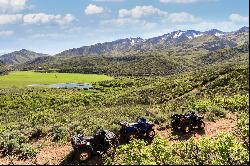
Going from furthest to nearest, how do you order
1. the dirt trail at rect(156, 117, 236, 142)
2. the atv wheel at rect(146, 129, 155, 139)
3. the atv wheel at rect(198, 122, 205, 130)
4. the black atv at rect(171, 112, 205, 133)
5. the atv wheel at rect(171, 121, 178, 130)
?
the atv wheel at rect(171, 121, 178, 130) → the atv wheel at rect(198, 122, 205, 130) → the black atv at rect(171, 112, 205, 133) → the dirt trail at rect(156, 117, 236, 142) → the atv wheel at rect(146, 129, 155, 139)

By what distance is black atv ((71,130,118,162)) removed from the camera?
1809 centimetres

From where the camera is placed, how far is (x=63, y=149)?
65.6 feet

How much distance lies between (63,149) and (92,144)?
243 centimetres

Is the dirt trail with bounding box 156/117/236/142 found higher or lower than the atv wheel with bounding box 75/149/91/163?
higher

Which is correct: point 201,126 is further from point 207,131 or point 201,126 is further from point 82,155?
point 82,155

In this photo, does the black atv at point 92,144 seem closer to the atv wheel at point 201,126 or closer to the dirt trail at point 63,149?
the dirt trail at point 63,149

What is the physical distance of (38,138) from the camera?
2300 cm

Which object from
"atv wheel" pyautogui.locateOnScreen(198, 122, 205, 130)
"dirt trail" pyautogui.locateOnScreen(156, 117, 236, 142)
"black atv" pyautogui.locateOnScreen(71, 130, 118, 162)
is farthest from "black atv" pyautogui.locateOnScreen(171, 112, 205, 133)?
"black atv" pyautogui.locateOnScreen(71, 130, 118, 162)

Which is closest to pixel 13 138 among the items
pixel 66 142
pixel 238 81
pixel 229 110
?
pixel 66 142

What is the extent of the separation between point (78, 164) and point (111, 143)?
1.94 metres

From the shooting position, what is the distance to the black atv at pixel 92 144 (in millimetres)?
18094

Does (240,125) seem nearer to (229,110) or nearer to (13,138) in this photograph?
(229,110)

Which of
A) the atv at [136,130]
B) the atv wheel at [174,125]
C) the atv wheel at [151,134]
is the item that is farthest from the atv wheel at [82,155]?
the atv wheel at [174,125]

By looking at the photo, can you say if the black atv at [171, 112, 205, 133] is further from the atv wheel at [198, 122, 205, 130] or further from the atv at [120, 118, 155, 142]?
the atv at [120, 118, 155, 142]
